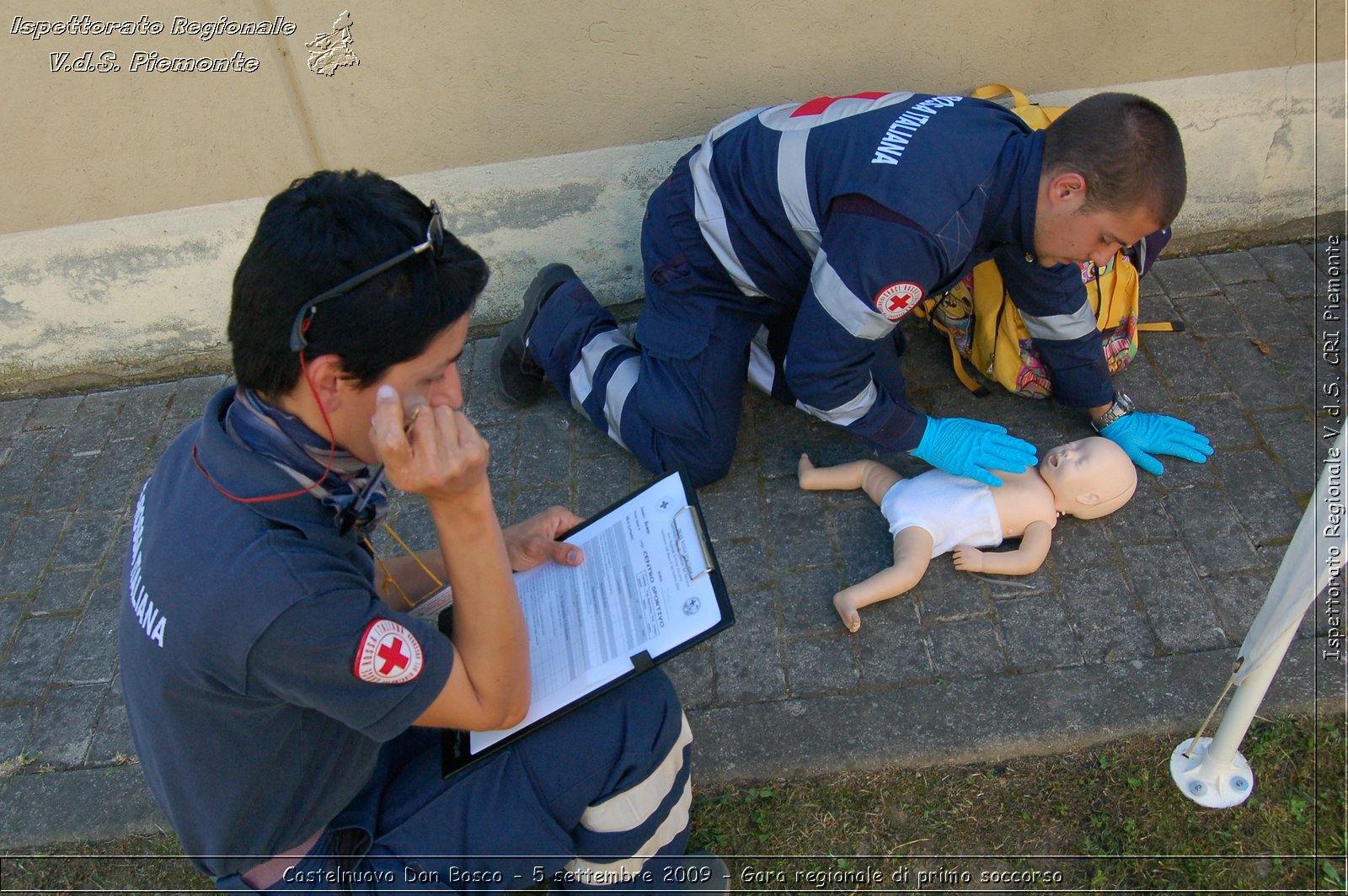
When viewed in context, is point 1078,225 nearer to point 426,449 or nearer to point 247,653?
point 426,449

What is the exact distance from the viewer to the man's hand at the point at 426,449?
5.08 ft

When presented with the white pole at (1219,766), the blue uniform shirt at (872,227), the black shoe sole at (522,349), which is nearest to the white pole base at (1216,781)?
the white pole at (1219,766)

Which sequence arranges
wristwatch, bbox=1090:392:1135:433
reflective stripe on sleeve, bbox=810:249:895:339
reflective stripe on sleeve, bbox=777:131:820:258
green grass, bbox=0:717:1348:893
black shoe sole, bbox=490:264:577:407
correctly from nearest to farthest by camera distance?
green grass, bbox=0:717:1348:893, reflective stripe on sleeve, bbox=810:249:895:339, reflective stripe on sleeve, bbox=777:131:820:258, wristwatch, bbox=1090:392:1135:433, black shoe sole, bbox=490:264:577:407

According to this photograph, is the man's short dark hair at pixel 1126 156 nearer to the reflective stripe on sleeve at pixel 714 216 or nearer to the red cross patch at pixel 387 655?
the reflective stripe on sleeve at pixel 714 216

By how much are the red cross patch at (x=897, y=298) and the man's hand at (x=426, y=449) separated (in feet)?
4.57

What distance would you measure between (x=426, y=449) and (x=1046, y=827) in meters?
1.77

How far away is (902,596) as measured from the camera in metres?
2.79

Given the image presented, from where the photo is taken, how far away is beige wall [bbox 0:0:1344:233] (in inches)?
131

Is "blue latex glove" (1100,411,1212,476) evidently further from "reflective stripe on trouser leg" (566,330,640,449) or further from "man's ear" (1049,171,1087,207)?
"reflective stripe on trouser leg" (566,330,640,449)

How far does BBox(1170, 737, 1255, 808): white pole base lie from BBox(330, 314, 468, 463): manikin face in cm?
192

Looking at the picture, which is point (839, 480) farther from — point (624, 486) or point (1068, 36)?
point (1068, 36)

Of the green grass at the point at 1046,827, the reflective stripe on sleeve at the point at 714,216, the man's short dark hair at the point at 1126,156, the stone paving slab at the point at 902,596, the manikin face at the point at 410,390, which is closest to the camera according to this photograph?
the manikin face at the point at 410,390

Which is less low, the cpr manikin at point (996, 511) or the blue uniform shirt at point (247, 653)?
the blue uniform shirt at point (247, 653)

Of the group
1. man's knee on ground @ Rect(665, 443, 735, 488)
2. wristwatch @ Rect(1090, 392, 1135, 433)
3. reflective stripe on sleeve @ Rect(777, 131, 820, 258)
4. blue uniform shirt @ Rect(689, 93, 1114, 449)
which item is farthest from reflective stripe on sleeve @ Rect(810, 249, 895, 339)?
wristwatch @ Rect(1090, 392, 1135, 433)
